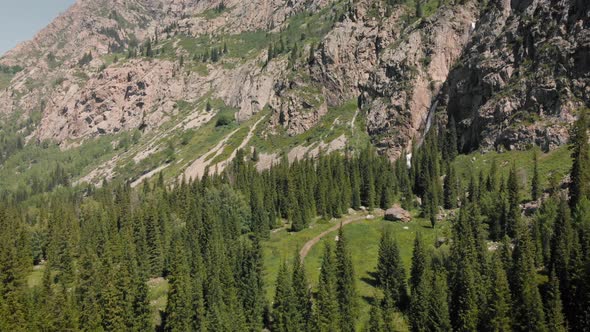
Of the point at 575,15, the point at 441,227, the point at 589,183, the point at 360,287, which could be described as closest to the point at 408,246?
the point at 441,227

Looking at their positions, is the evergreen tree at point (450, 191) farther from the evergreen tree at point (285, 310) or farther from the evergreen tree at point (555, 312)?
the evergreen tree at point (285, 310)

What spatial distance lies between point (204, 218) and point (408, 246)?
199 feet

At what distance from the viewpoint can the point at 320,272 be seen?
373ft

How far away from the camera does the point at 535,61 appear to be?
180 metres

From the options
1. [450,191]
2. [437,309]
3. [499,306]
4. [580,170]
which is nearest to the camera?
[499,306]

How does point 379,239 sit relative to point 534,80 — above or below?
below

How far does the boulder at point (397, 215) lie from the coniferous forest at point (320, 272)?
6767mm

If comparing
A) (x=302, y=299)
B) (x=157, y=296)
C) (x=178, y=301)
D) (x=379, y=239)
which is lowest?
(x=379, y=239)

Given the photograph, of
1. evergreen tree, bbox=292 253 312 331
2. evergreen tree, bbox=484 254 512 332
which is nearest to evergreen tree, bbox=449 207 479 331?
evergreen tree, bbox=484 254 512 332

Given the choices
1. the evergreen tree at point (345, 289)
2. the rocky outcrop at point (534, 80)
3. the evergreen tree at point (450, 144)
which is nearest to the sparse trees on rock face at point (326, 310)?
the evergreen tree at point (345, 289)

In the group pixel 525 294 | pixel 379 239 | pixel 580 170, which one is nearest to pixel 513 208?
pixel 580 170

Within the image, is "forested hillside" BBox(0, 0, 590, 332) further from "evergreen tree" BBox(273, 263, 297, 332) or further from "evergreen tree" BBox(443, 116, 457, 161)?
"evergreen tree" BBox(443, 116, 457, 161)

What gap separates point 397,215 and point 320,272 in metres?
45.3

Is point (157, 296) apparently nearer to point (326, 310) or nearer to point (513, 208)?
point (326, 310)
